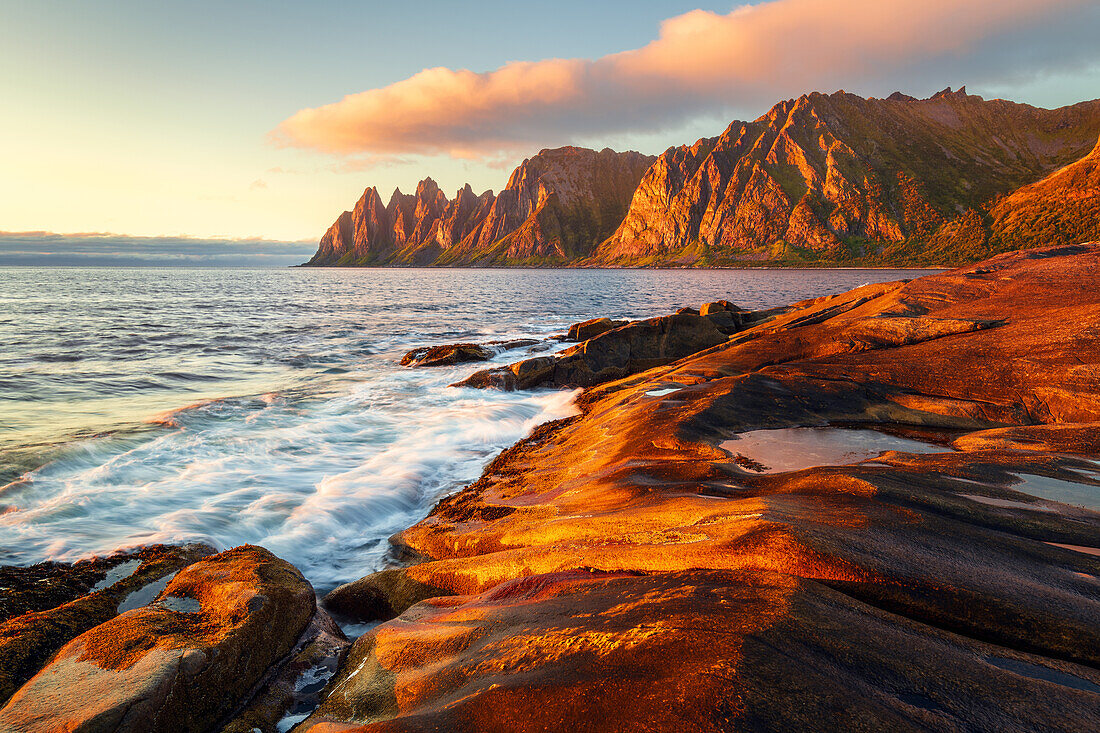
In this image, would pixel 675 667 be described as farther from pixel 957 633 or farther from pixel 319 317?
pixel 319 317

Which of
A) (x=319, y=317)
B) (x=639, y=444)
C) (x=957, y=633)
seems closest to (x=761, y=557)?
(x=957, y=633)

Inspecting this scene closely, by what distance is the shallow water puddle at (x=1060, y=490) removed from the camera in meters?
5.39

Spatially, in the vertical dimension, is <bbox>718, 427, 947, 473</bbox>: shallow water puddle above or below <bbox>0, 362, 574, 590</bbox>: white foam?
above

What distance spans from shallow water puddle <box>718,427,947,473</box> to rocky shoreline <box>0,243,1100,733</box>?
0.06 meters

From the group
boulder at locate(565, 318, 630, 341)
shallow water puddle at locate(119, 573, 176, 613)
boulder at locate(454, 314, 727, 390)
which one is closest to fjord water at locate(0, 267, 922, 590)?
boulder at locate(454, 314, 727, 390)

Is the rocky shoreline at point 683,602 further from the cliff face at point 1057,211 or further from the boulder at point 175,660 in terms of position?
the cliff face at point 1057,211

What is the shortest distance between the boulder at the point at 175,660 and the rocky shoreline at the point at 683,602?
0.07 feet

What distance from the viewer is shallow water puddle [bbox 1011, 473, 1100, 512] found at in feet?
17.7

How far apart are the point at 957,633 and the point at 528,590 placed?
10.5 feet

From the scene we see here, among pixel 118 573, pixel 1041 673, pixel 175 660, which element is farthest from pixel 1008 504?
pixel 118 573

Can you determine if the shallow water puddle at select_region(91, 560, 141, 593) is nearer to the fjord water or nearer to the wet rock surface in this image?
the fjord water

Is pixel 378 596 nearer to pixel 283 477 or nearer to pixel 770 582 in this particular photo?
pixel 770 582

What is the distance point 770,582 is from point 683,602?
2.38 ft

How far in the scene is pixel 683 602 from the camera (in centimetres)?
346
